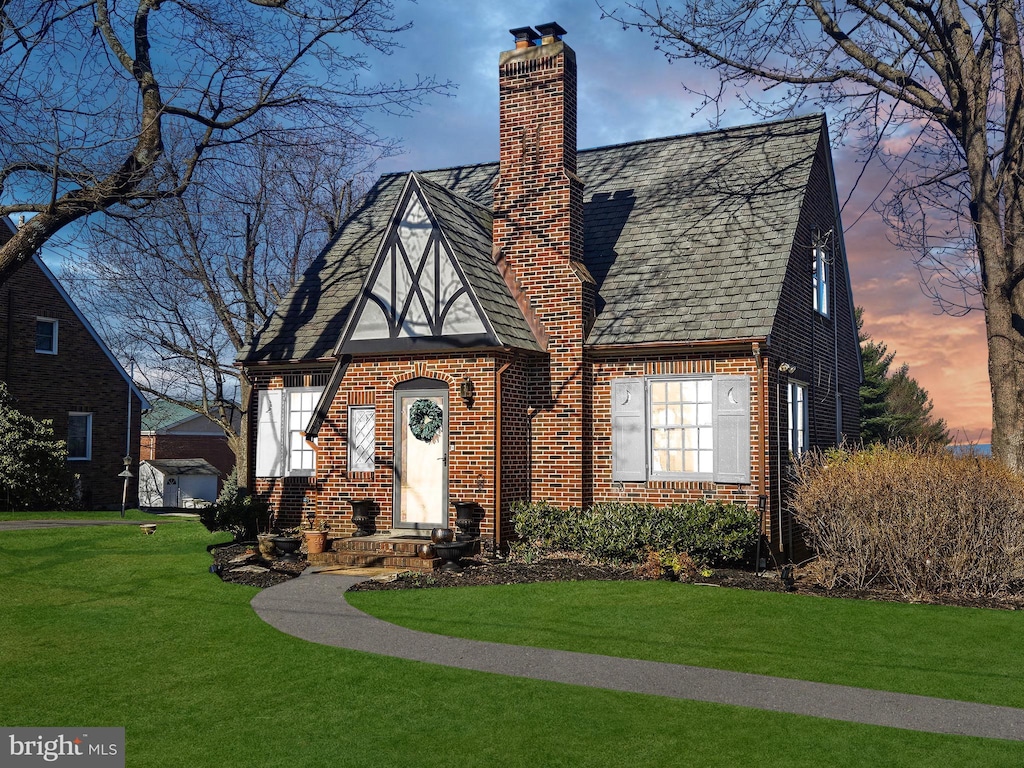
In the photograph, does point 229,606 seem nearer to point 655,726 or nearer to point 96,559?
point 96,559

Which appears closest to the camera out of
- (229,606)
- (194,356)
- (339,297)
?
(229,606)

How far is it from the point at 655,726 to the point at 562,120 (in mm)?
11875

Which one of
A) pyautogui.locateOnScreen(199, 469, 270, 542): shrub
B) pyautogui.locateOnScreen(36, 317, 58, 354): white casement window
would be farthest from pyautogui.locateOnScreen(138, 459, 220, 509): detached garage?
pyautogui.locateOnScreen(199, 469, 270, 542): shrub

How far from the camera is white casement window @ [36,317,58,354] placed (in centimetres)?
2808

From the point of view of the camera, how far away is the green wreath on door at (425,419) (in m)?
14.6

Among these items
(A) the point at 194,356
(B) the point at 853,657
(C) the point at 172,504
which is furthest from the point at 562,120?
(C) the point at 172,504

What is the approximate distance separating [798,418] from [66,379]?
23.2 metres

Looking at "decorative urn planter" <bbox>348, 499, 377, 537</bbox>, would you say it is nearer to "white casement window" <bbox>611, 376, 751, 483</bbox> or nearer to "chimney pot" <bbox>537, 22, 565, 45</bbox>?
"white casement window" <bbox>611, 376, 751, 483</bbox>

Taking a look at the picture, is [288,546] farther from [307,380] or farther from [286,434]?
[307,380]

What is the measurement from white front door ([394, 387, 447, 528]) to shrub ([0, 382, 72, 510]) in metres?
14.7

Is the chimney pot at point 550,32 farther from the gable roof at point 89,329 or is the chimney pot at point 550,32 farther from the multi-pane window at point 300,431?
the gable roof at point 89,329

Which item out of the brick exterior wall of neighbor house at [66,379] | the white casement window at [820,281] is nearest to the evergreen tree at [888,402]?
the white casement window at [820,281]

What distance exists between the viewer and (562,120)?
1562cm

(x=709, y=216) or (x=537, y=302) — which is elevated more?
(x=709, y=216)
